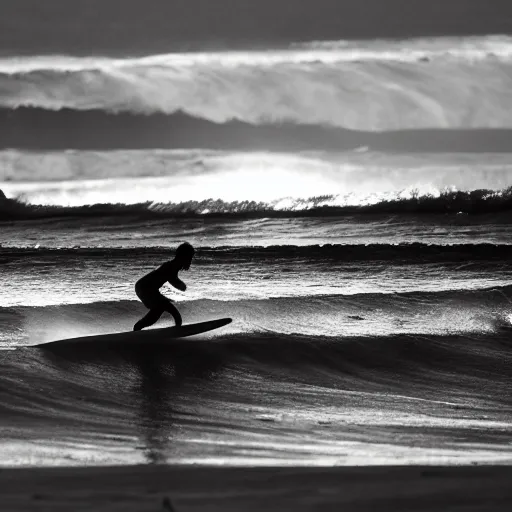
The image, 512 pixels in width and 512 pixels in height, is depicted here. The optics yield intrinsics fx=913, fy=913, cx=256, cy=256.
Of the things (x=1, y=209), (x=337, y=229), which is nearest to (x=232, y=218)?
(x=337, y=229)

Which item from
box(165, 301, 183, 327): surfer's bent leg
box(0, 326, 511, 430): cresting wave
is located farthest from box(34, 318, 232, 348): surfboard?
box(0, 326, 511, 430): cresting wave

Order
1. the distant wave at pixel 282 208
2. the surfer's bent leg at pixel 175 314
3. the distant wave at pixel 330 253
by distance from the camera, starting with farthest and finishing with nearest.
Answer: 1. the distant wave at pixel 282 208
2. the distant wave at pixel 330 253
3. the surfer's bent leg at pixel 175 314

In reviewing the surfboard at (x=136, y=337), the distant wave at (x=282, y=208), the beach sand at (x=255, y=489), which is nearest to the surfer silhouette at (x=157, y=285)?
the surfboard at (x=136, y=337)

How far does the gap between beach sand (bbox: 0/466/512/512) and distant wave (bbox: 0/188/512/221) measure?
3823cm

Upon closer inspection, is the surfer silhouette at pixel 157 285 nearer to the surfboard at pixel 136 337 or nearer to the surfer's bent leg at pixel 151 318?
the surfer's bent leg at pixel 151 318

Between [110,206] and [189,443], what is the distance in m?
40.6

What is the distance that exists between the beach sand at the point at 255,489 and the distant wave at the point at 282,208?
3823 cm

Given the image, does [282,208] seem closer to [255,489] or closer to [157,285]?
[157,285]

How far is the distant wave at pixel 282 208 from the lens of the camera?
43.5 metres

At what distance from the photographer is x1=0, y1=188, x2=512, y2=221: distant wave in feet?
143

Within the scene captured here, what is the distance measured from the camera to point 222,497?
4914mm

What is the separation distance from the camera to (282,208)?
4588cm

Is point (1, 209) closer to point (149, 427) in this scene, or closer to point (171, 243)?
point (171, 243)

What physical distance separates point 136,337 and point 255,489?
700 centimetres
